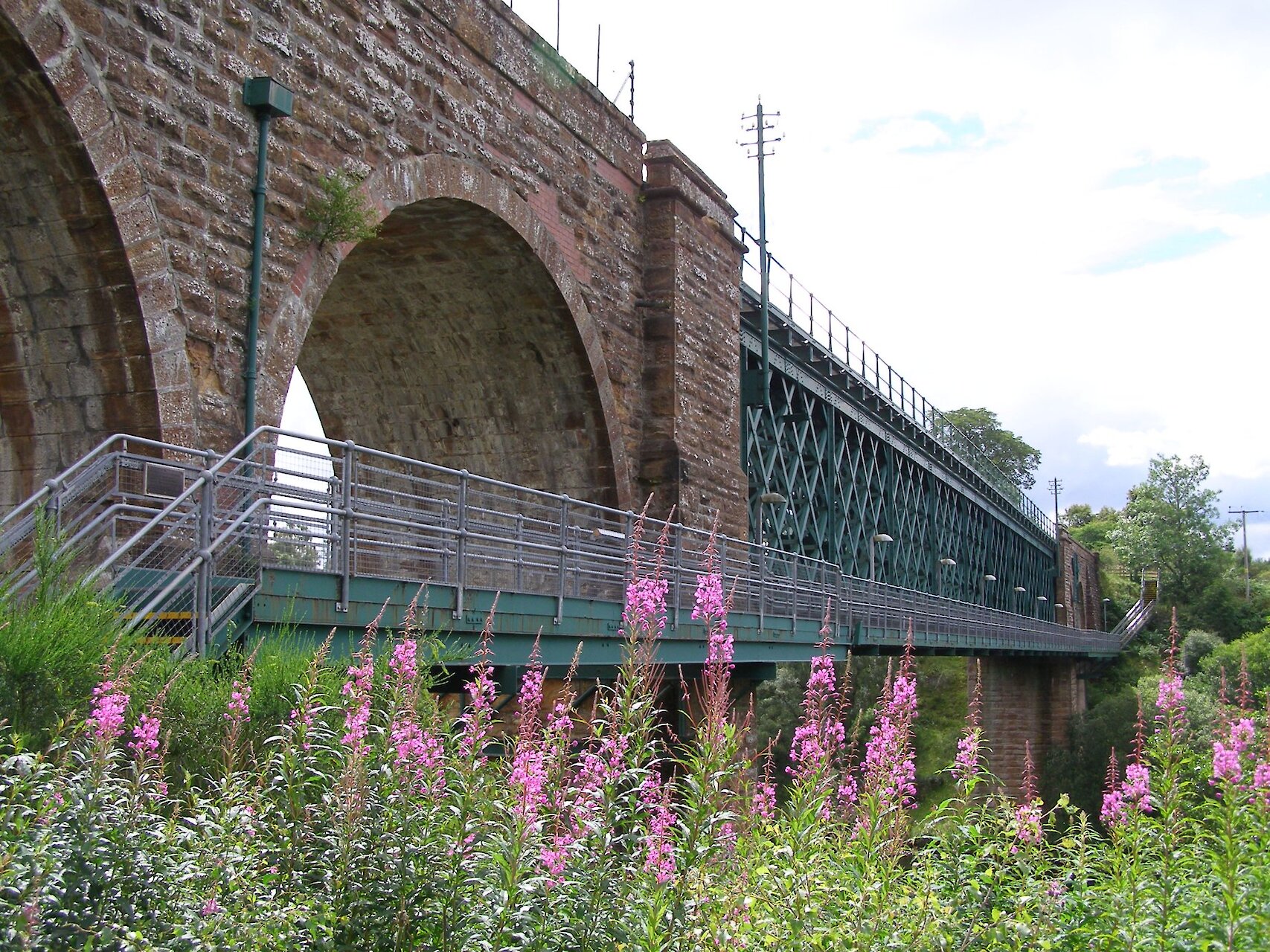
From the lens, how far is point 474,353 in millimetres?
17891

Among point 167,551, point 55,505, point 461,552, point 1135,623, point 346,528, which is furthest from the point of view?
point 1135,623

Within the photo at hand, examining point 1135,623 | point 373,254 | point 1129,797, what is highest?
point 373,254

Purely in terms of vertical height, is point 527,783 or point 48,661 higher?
point 48,661

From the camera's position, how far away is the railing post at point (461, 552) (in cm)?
955

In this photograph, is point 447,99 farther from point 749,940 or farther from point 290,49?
point 749,940

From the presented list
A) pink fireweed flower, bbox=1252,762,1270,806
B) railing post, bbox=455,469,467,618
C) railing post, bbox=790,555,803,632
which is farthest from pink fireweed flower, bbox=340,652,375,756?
railing post, bbox=790,555,803,632

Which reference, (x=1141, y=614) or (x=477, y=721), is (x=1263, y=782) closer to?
(x=477, y=721)

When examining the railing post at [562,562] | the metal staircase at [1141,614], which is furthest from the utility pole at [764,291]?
the metal staircase at [1141,614]

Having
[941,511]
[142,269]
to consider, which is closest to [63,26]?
[142,269]

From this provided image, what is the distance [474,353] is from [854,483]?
15766mm

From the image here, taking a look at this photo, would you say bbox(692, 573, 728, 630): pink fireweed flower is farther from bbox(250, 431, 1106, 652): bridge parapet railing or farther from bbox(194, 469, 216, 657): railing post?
bbox(194, 469, 216, 657): railing post

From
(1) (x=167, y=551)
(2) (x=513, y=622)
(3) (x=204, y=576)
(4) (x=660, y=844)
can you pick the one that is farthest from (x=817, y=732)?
(2) (x=513, y=622)

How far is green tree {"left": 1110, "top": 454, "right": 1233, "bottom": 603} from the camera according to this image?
76062 millimetres

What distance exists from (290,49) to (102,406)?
154 inches
